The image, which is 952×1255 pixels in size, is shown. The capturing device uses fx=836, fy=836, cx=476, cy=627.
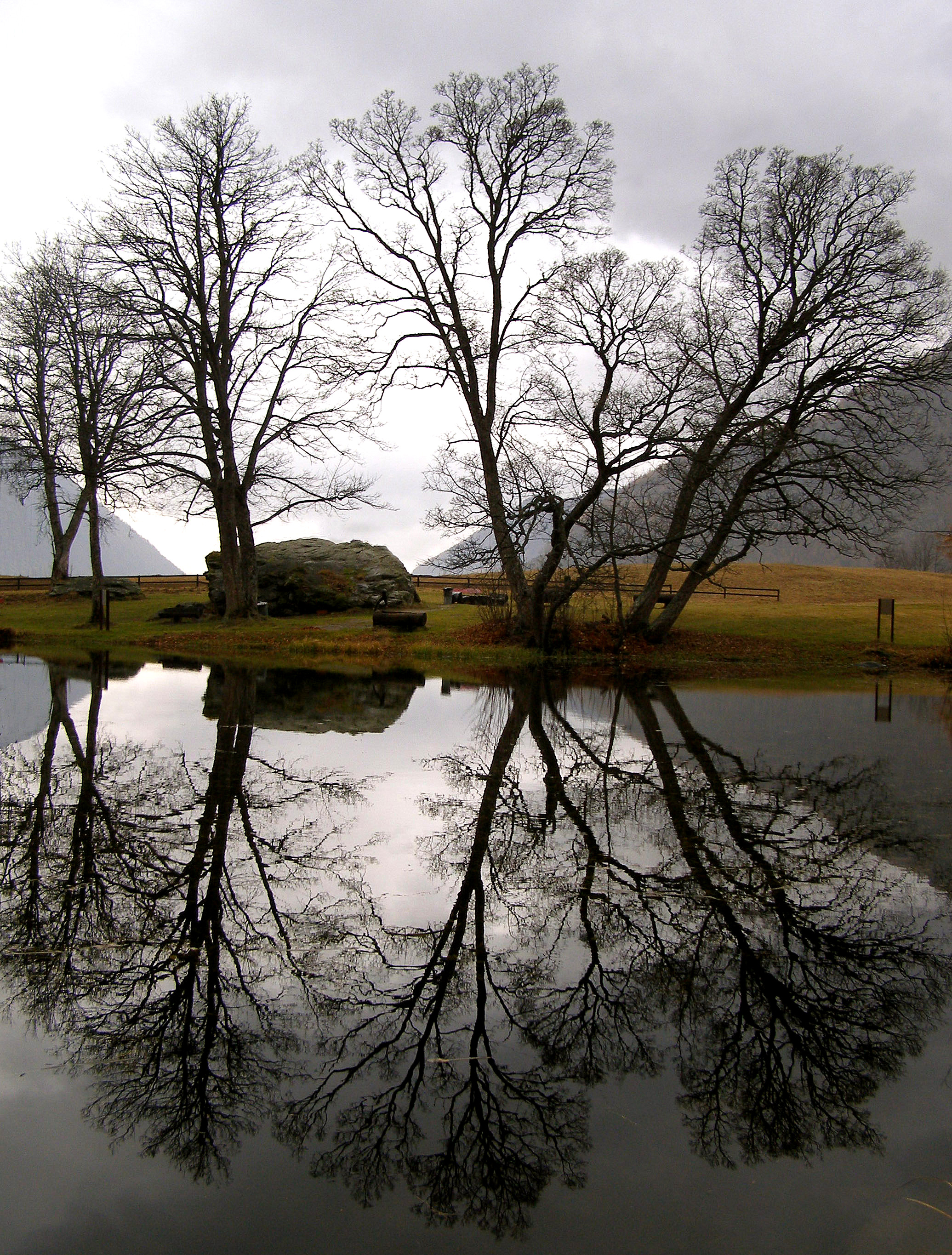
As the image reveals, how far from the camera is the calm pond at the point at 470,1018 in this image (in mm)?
2639

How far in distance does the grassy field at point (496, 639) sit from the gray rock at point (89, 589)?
243 centimetres

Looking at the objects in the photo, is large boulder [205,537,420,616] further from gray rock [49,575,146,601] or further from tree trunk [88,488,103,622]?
gray rock [49,575,146,601]

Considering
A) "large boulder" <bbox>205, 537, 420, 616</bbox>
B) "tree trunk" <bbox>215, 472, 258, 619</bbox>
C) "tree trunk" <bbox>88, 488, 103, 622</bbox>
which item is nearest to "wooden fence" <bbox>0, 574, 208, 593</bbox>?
"tree trunk" <bbox>88, 488, 103, 622</bbox>

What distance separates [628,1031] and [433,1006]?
2.84ft

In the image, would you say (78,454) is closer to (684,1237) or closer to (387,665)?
(387,665)

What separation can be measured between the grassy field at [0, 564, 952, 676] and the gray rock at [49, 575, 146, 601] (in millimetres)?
2431

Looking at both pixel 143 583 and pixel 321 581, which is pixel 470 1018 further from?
pixel 143 583

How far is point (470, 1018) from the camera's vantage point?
145 inches

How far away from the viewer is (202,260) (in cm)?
2909

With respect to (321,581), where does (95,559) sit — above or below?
above

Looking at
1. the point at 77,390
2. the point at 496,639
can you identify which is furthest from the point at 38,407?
the point at 496,639

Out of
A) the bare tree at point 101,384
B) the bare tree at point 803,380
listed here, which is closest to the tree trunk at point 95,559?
the bare tree at point 101,384

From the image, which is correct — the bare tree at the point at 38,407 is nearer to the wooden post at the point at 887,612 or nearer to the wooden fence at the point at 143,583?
the wooden fence at the point at 143,583

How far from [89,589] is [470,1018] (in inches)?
1597
